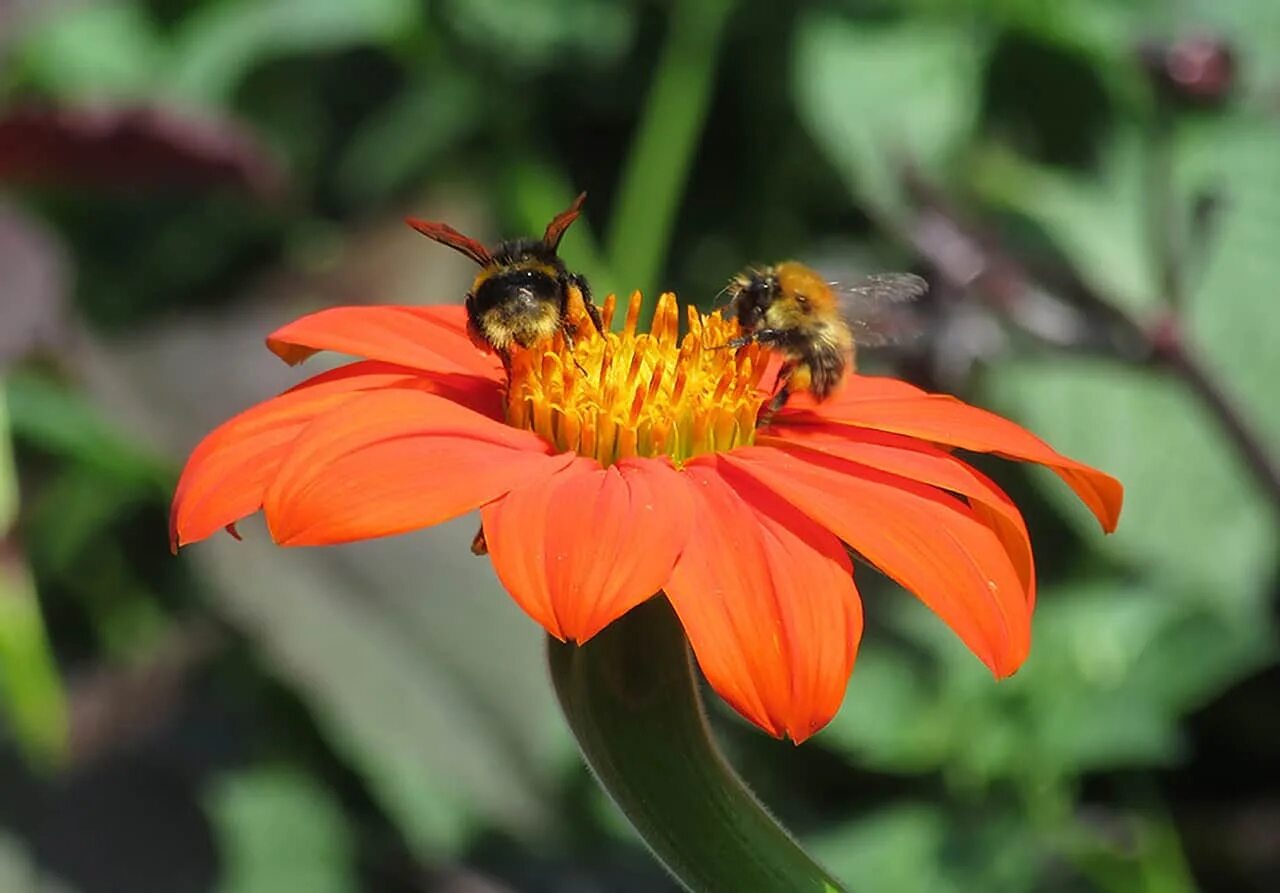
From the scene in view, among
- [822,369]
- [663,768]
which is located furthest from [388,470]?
[822,369]

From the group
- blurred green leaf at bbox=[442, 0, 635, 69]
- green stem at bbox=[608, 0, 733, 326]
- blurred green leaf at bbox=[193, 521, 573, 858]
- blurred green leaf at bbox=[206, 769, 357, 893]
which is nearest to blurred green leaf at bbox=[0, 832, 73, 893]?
blurred green leaf at bbox=[206, 769, 357, 893]

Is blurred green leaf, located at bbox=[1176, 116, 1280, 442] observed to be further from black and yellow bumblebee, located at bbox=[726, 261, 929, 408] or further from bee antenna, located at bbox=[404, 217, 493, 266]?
bee antenna, located at bbox=[404, 217, 493, 266]

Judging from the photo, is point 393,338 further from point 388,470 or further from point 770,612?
point 770,612

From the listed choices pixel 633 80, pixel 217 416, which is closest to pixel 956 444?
pixel 217 416

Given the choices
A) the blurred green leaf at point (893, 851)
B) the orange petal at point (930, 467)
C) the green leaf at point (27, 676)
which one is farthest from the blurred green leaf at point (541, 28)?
the orange petal at point (930, 467)

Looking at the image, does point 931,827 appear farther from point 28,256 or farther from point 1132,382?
point 28,256
